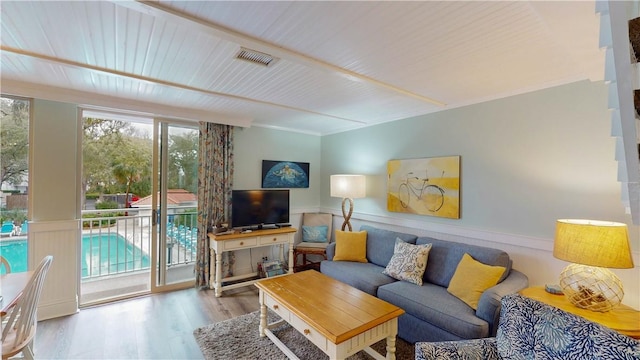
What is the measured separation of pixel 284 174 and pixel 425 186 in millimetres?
2293

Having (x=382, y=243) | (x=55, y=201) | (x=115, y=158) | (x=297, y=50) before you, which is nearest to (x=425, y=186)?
(x=382, y=243)

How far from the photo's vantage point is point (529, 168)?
2479mm

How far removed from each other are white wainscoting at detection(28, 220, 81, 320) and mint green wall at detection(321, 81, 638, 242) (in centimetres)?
392

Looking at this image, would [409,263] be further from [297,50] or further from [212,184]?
[212,184]

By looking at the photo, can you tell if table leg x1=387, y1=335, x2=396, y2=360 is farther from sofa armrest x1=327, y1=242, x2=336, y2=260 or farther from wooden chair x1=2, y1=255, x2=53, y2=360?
wooden chair x1=2, y1=255, x2=53, y2=360

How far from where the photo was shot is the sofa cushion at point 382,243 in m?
3.24

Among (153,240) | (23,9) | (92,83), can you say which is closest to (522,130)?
(23,9)

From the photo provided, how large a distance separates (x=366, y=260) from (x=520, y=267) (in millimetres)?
1622

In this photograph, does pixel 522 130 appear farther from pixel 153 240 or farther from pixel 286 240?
pixel 153 240

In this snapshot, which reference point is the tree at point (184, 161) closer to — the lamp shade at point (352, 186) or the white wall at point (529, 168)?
the lamp shade at point (352, 186)

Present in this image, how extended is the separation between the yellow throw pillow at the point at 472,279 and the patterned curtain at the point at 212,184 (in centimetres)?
299

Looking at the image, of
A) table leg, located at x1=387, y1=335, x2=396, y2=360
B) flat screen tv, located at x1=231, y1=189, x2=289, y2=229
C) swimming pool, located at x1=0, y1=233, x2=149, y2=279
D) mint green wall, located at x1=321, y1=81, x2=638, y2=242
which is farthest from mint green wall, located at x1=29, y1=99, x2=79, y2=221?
mint green wall, located at x1=321, y1=81, x2=638, y2=242

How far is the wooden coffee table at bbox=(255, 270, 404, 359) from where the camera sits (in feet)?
5.78

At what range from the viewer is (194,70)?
85.7 inches
